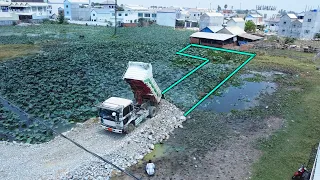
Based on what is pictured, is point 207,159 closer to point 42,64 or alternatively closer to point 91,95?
point 91,95

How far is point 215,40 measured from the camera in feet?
118

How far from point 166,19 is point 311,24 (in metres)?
34.0

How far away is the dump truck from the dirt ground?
2051mm

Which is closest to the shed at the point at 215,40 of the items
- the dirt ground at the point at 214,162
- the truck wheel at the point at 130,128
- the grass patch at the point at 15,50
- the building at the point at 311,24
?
the building at the point at 311,24

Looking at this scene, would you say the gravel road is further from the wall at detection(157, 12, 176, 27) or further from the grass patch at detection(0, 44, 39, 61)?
the wall at detection(157, 12, 176, 27)

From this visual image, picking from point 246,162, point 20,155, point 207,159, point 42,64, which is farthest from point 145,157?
point 42,64

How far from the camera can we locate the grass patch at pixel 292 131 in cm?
1019

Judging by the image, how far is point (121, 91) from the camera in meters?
18.3

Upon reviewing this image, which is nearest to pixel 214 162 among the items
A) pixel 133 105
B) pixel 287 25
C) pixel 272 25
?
pixel 133 105

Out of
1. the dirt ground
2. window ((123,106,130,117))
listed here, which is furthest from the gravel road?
window ((123,106,130,117))

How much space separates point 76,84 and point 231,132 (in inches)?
488

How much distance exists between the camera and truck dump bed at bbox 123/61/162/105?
1248 centimetres

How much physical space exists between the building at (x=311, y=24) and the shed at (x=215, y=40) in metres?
19.4

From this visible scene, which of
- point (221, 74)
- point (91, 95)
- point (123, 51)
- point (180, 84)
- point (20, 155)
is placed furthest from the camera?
point (123, 51)
